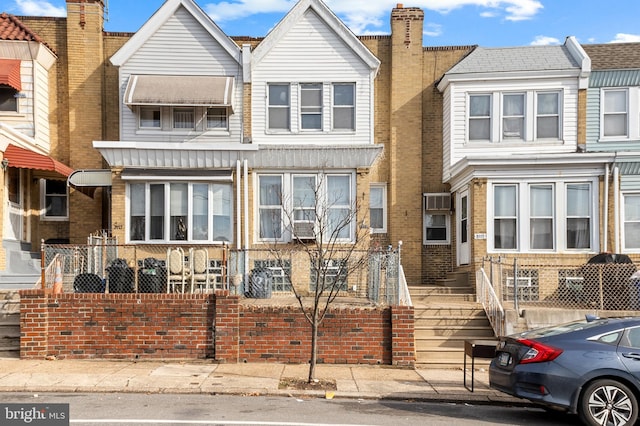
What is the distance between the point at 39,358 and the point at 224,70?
1021 cm

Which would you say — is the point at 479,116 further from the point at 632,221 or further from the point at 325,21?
the point at 325,21

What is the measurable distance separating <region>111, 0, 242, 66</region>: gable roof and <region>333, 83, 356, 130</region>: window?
3.11 meters

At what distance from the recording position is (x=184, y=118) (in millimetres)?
18922

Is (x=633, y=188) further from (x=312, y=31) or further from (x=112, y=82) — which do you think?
(x=112, y=82)

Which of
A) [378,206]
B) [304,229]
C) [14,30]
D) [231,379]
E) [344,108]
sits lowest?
[231,379]

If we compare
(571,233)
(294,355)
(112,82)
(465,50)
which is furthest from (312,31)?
(294,355)

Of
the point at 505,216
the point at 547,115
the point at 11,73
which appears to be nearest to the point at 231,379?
the point at 505,216

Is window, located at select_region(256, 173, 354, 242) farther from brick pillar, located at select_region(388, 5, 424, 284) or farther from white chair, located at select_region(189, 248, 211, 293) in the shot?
white chair, located at select_region(189, 248, 211, 293)

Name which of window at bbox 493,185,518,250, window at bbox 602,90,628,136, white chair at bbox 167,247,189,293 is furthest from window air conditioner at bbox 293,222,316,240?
window at bbox 602,90,628,136

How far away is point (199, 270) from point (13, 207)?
298 inches

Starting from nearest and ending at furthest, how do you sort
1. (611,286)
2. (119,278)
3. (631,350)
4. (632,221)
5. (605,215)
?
(631,350), (119,278), (611,286), (605,215), (632,221)

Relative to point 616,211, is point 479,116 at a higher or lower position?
higher

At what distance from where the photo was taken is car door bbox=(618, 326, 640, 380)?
309 inches

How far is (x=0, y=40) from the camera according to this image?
18828mm
